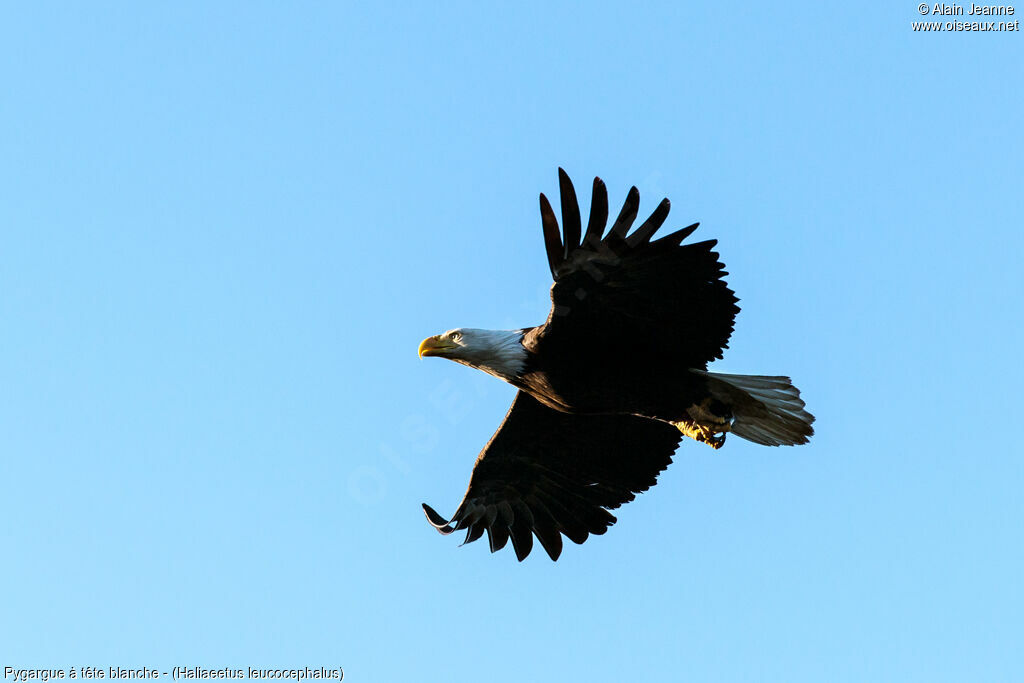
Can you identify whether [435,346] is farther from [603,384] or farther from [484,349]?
[603,384]

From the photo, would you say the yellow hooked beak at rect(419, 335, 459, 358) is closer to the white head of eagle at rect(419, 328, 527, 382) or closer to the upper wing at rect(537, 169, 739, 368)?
the white head of eagle at rect(419, 328, 527, 382)

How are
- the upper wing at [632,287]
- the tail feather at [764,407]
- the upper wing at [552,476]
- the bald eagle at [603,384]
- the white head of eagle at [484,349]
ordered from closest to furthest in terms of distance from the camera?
the upper wing at [632,287] → the bald eagle at [603,384] → the white head of eagle at [484,349] → the tail feather at [764,407] → the upper wing at [552,476]

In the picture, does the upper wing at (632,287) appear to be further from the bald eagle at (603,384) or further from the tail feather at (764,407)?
the tail feather at (764,407)

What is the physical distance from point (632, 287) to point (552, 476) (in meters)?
2.62

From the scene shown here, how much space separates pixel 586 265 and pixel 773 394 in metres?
2.01

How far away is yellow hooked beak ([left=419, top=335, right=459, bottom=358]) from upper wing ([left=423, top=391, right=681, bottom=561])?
1.10 metres

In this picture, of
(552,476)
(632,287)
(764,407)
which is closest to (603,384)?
(632,287)

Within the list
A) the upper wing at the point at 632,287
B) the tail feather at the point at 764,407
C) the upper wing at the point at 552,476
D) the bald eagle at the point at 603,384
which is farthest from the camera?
the upper wing at the point at 552,476

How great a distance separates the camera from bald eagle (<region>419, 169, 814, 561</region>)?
9.26 meters

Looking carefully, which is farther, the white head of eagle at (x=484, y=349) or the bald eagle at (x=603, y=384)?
the white head of eagle at (x=484, y=349)

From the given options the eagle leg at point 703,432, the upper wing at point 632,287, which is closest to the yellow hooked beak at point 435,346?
the upper wing at point 632,287

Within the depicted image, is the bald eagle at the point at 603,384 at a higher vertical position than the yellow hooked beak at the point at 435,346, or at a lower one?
lower

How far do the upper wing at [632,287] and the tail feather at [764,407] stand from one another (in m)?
0.49

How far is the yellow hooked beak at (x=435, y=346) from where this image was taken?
10490 mm
